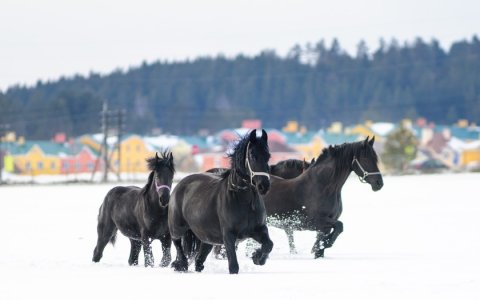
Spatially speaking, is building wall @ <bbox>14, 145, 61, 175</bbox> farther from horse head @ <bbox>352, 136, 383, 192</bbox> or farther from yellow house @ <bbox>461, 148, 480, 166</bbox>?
horse head @ <bbox>352, 136, 383, 192</bbox>

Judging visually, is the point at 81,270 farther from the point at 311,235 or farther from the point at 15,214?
the point at 15,214

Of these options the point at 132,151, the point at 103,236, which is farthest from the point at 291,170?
the point at 132,151

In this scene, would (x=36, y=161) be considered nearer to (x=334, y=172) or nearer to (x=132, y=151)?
(x=132, y=151)

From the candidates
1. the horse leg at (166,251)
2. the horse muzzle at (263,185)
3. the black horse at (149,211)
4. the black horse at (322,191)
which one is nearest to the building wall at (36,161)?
the black horse at (322,191)

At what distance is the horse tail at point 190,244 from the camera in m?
13.9

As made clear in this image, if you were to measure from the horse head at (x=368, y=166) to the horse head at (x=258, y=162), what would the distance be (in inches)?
168

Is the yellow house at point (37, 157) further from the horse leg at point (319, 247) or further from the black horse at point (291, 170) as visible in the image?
the horse leg at point (319, 247)

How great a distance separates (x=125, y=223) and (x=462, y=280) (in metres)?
5.52

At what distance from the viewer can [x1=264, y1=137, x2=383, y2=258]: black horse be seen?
53.4ft

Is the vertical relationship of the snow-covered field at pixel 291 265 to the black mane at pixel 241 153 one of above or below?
below

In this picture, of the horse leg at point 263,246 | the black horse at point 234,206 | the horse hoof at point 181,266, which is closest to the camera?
the black horse at point 234,206

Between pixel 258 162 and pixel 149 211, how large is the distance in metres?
2.95

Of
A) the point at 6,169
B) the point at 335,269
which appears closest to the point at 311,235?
the point at 335,269

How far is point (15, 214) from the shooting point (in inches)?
1139
